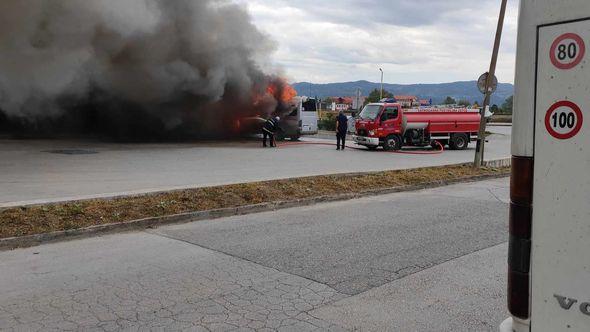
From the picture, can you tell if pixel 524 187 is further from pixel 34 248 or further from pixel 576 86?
pixel 34 248

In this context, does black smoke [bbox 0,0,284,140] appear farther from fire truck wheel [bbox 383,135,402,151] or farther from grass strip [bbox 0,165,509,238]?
grass strip [bbox 0,165,509,238]

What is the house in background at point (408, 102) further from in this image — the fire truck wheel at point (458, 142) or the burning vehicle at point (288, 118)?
the fire truck wheel at point (458, 142)

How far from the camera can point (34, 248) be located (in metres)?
6.07

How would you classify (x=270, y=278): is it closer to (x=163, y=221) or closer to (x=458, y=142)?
(x=163, y=221)

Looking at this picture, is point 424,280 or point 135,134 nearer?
point 424,280

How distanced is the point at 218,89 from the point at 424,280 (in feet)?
72.1

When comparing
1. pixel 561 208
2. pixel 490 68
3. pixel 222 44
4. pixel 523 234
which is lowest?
pixel 523 234

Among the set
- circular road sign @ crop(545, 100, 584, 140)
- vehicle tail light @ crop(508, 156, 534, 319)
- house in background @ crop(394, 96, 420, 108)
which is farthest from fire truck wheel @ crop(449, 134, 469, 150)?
circular road sign @ crop(545, 100, 584, 140)

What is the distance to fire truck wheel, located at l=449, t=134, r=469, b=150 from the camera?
77.7 feet

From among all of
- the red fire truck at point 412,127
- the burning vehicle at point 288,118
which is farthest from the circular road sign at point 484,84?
the burning vehicle at point 288,118

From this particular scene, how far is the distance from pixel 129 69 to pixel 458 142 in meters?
15.2

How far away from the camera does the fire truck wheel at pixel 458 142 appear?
2367 centimetres

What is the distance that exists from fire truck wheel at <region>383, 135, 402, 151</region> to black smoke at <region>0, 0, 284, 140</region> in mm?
8722

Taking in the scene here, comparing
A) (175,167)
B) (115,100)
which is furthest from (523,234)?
(115,100)
